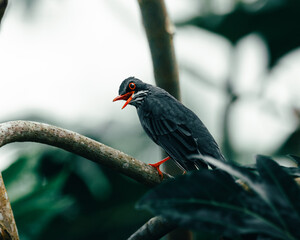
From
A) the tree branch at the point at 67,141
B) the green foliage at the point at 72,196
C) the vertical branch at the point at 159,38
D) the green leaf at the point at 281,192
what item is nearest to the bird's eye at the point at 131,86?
the vertical branch at the point at 159,38

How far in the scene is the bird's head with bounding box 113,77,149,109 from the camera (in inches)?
148

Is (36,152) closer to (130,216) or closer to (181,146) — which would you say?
(130,216)

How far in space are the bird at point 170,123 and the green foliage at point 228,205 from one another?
198cm

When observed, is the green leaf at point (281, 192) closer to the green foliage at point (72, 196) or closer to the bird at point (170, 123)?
the bird at point (170, 123)

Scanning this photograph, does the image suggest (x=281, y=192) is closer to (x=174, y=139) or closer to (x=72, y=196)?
(x=174, y=139)

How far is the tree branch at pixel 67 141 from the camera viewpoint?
2.39 m

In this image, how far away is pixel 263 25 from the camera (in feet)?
25.2

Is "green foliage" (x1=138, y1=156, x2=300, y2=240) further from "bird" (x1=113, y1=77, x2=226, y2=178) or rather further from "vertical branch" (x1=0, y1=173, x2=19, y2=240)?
"bird" (x1=113, y1=77, x2=226, y2=178)

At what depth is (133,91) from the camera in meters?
3.82

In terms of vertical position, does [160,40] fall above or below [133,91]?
above

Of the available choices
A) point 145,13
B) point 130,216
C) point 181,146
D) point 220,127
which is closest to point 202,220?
point 181,146

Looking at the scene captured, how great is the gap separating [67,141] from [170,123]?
1394 mm

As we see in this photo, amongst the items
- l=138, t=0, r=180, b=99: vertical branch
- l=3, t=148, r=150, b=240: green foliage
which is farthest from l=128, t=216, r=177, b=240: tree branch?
l=3, t=148, r=150, b=240: green foliage

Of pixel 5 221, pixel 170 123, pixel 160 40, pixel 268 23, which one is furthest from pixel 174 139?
pixel 268 23
